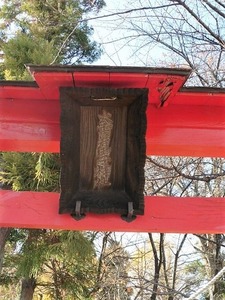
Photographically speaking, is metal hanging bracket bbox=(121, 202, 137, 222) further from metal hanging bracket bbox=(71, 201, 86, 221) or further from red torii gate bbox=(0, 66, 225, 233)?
metal hanging bracket bbox=(71, 201, 86, 221)

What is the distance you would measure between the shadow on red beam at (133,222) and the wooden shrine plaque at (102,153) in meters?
0.11

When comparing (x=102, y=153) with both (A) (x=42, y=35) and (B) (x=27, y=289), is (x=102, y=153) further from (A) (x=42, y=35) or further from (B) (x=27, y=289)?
(A) (x=42, y=35)

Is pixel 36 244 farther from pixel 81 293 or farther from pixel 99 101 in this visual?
pixel 99 101

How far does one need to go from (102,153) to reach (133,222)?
0.36m

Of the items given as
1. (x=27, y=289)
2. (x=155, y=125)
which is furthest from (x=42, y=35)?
(x=155, y=125)

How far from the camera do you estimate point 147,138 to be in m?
1.63

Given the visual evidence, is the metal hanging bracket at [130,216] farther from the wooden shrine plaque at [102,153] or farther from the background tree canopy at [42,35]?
the background tree canopy at [42,35]

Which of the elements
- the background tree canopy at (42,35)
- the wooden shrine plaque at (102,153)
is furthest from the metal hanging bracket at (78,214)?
the background tree canopy at (42,35)

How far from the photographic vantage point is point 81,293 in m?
4.63

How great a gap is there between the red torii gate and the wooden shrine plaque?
113 millimetres

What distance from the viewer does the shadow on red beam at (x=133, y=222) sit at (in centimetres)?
161

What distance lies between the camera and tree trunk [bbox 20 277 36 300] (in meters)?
4.57

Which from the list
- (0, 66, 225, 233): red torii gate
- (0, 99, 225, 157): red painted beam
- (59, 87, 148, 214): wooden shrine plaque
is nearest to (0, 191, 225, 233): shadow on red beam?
(0, 66, 225, 233): red torii gate

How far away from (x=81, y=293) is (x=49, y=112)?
11.9 feet
